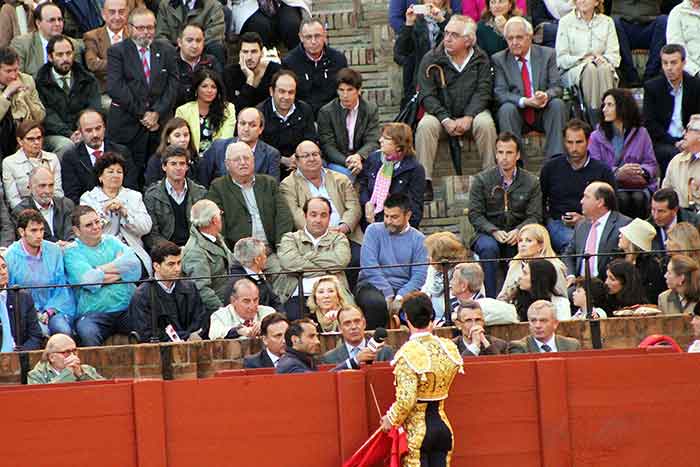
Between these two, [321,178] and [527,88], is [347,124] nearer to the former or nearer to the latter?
[321,178]

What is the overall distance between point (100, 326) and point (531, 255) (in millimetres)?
3301

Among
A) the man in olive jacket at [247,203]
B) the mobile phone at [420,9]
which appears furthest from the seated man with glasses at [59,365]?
the mobile phone at [420,9]

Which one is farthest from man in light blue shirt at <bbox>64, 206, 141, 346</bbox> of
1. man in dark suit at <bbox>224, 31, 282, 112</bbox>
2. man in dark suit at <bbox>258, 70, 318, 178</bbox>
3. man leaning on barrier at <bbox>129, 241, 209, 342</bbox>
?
man in dark suit at <bbox>224, 31, 282, 112</bbox>

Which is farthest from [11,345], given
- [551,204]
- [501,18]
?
[501,18]

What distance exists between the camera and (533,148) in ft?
66.2

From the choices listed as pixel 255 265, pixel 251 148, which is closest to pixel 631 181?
pixel 251 148

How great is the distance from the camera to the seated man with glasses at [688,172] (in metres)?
18.8

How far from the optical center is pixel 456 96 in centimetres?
1978

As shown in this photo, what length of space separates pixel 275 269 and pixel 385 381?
117 inches

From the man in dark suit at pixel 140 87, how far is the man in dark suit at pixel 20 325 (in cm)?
297

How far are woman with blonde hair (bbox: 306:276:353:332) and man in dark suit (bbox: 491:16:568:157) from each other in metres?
3.38

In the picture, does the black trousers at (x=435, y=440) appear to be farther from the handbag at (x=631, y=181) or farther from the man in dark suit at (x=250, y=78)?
the man in dark suit at (x=250, y=78)

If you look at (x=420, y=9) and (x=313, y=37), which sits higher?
(x=420, y=9)

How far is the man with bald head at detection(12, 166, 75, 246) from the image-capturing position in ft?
58.9
